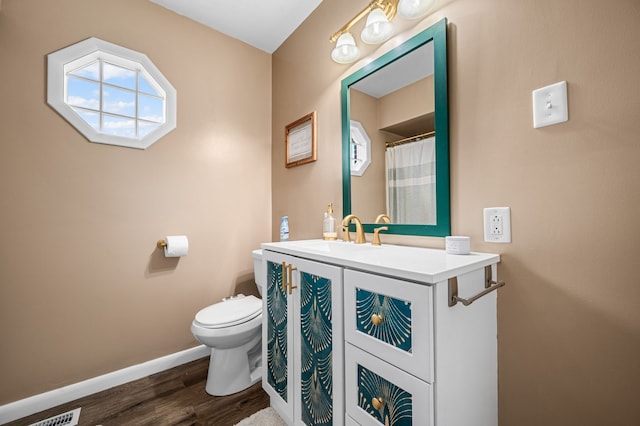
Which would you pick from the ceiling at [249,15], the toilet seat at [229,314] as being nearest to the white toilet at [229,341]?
the toilet seat at [229,314]

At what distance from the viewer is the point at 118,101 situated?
5.67 feet

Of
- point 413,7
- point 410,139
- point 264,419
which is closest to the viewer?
point 413,7

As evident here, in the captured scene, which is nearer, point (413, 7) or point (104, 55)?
point (413, 7)

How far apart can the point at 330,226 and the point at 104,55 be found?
186 cm

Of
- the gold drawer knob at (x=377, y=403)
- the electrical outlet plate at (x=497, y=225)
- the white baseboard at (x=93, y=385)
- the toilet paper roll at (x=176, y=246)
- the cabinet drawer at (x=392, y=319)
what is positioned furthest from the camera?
the toilet paper roll at (x=176, y=246)

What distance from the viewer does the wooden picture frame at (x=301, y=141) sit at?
6.11 ft

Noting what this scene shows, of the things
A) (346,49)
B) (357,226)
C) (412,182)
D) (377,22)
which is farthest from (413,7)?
(357,226)

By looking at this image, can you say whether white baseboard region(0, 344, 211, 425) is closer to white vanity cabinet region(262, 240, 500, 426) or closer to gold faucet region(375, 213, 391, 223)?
white vanity cabinet region(262, 240, 500, 426)

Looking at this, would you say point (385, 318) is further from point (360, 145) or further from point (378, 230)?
point (360, 145)

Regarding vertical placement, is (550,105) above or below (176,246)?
above

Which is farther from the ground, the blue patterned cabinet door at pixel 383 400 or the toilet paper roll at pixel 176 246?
the toilet paper roll at pixel 176 246

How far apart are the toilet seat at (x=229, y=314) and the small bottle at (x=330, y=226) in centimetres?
67

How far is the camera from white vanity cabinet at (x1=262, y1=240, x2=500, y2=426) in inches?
26.8

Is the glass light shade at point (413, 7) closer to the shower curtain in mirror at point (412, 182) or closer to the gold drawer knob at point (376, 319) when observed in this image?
the shower curtain in mirror at point (412, 182)
